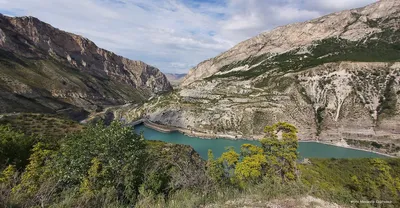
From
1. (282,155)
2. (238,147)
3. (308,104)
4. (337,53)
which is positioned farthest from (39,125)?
(337,53)

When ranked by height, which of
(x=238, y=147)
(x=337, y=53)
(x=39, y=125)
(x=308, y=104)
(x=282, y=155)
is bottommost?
(x=238, y=147)

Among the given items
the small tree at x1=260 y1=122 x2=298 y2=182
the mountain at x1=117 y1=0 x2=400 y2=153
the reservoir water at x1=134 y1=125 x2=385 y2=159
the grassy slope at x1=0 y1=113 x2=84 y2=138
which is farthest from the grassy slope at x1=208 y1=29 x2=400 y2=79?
the grassy slope at x1=0 y1=113 x2=84 y2=138

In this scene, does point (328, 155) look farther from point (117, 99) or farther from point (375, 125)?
point (117, 99)

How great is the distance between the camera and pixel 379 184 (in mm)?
36125

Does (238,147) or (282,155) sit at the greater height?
(282,155)

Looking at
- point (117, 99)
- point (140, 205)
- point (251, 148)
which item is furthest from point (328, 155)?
point (117, 99)

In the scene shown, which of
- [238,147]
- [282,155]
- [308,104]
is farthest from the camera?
[308,104]

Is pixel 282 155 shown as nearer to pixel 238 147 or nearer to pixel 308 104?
pixel 238 147

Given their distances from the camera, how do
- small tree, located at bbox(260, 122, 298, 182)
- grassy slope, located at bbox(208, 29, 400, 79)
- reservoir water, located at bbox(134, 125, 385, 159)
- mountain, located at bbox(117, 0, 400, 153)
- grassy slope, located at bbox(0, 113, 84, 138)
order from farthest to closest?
grassy slope, located at bbox(208, 29, 400, 79) < mountain, located at bbox(117, 0, 400, 153) < reservoir water, located at bbox(134, 125, 385, 159) < grassy slope, located at bbox(0, 113, 84, 138) < small tree, located at bbox(260, 122, 298, 182)

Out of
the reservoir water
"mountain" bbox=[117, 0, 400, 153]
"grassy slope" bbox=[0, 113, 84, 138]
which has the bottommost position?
the reservoir water

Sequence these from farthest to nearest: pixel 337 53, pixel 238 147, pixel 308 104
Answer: pixel 337 53
pixel 308 104
pixel 238 147

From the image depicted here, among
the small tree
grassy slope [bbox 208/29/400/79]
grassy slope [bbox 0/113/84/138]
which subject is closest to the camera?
the small tree

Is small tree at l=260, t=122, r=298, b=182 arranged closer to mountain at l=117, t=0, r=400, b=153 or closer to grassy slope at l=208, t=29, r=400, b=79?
mountain at l=117, t=0, r=400, b=153

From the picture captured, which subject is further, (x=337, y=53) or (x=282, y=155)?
(x=337, y=53)
